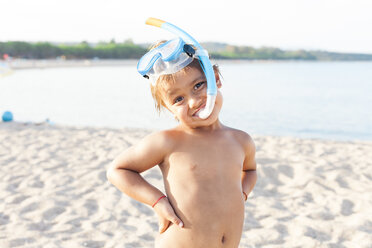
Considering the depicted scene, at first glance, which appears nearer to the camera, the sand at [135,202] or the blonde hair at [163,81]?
the blonde hair at [163,81]

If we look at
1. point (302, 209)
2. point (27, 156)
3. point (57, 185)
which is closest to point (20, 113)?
point (27, 156)

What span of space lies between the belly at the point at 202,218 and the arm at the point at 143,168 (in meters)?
0.04

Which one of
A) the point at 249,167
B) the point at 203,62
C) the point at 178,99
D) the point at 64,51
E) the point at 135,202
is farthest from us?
the point at 64,51

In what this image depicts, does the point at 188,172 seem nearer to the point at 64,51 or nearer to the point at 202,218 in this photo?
the point at 202,218

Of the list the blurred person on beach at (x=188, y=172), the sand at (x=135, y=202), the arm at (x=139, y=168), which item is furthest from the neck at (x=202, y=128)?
the sand at (x=135, y=202)

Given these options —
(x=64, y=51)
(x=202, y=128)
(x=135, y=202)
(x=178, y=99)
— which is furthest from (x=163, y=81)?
(x=64, y=51)

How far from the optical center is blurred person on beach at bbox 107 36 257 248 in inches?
64.2

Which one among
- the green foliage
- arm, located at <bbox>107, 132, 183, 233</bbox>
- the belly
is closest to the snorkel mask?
arm, located at <bbox>107, 132, 183, 233</bbox>

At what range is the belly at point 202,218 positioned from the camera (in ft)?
5.47

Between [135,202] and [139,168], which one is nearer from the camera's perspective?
[139,168]

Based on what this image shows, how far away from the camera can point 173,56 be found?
1592 millimetres

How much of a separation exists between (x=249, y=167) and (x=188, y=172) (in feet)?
1.42

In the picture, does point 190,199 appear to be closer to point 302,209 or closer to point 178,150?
point 178,150

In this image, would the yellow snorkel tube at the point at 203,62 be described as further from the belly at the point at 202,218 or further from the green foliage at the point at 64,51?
the green foliage at the point at 64,51
